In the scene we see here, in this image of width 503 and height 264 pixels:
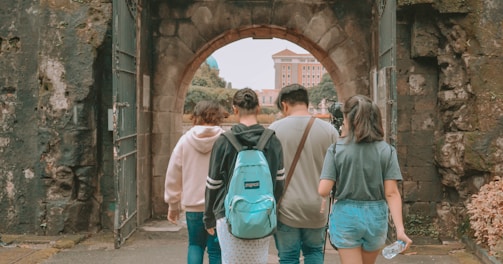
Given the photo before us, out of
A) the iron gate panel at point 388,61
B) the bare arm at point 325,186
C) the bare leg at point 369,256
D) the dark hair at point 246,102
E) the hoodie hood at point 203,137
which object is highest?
the iron gate panel at point 388,61

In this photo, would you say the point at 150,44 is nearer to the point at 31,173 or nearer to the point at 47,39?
the point at 47,39

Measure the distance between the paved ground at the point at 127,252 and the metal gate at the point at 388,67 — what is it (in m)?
1.23

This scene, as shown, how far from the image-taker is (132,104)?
7.21 meters

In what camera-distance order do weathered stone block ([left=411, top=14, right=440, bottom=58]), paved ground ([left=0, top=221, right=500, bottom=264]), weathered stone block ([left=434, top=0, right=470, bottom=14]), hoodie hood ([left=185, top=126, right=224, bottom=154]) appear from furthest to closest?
weathered stone block ([left=411, top=14, right=440, bottom=58]) < weathered stone block ([left=434, top=0, right=470, bottom=14]) < paved ground ([left=0, top=221, right=500, bottom=264]) < hoodie hood ([left=185, top=126, right=224, bottom=154])

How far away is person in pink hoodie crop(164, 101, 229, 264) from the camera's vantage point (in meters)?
4.08

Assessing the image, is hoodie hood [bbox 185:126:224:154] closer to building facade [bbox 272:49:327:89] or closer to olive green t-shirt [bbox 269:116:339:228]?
olive green t-shirt [bbox 269:116:339:228]

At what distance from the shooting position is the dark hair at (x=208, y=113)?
415cm

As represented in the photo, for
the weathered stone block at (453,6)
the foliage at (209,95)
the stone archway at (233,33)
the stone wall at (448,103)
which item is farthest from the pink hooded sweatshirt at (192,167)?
the foliage at (209,95)

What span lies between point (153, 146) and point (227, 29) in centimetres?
198

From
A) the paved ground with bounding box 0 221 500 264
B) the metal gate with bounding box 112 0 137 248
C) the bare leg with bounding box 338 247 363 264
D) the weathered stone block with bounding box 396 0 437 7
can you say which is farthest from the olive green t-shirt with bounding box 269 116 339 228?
the weathered stone block with bounding box 396 0 437 7

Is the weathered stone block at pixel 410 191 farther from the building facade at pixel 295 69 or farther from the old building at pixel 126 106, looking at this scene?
the building facade at pixel 295 69

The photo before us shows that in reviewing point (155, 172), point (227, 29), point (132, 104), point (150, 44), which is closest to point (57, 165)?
point (132, 104)

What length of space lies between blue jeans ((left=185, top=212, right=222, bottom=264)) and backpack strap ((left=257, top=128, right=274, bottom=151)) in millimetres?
919

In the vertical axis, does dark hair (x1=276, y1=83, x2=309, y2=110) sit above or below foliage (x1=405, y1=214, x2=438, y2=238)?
above
